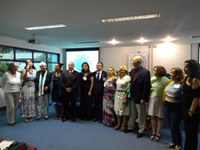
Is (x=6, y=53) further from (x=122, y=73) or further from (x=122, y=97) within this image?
(x=122, y=97)

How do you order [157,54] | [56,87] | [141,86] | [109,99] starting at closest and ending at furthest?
[141,86]
[109,99]
[56,87]
[157,54]

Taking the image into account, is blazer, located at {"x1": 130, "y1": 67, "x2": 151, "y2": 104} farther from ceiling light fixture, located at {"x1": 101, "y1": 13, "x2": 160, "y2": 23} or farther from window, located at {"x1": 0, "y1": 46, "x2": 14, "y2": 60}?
window, located at {"x1": 0, "y1": 46, "x2": 14, "y2": 60}

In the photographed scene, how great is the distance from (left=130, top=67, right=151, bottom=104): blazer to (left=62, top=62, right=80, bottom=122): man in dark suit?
1.53 meters

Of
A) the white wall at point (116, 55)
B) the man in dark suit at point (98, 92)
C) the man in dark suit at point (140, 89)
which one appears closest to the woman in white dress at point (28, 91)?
the man in dark suit at point (98, 92)

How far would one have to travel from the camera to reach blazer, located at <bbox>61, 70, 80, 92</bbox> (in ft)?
13.0

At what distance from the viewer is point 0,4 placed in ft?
8.73

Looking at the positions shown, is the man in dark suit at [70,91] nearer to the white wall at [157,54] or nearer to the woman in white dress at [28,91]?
the woman in white dress at [28,91]

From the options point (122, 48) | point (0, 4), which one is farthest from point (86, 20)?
point (122, 48)

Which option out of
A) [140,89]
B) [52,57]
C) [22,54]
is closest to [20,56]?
A: [22,54]

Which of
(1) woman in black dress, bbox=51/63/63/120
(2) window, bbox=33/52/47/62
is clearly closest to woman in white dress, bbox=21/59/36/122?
(1) woman in black dress, bbox=51/63/63/120

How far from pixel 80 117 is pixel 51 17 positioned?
259 cm

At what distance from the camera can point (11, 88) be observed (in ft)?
12.1

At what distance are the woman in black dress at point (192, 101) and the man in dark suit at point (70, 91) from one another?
2553 millimetres

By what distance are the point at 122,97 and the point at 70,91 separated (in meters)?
1.36
